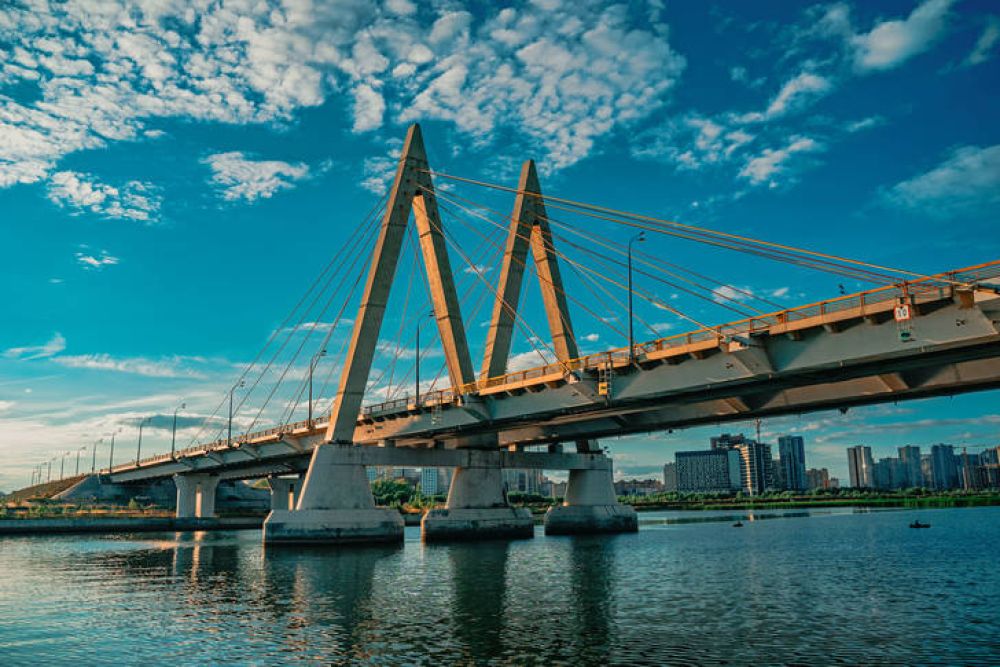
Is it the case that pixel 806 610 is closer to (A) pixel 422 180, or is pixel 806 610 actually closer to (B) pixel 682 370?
(B) pixel 682 370

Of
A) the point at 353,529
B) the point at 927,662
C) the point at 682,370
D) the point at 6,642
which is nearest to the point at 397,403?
the point at 353,529

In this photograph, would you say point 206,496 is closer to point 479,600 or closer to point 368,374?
point 368,374

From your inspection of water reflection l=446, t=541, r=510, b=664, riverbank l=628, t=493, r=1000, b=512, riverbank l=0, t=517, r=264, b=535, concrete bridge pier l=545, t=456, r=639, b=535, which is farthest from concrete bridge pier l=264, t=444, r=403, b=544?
riverbank l=628, t=493, r=1000, b=512

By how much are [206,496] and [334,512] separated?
65.8m

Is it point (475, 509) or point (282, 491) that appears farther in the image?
point (282, 491)

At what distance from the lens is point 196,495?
113438 mm

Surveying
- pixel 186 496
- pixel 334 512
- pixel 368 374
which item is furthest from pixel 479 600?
pixel 186 496

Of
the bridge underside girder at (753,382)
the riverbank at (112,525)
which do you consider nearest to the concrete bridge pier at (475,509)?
the bridge underside girder at (753,382)

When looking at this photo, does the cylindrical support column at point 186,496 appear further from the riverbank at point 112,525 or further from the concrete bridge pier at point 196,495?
the riverbank at point 112,525

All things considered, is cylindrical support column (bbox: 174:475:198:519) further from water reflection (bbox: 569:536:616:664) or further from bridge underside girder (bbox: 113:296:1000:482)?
water reflection (bbox: 569:536:616:664)

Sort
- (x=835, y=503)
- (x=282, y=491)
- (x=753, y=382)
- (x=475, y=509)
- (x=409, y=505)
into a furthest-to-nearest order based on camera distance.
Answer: (x=835, y=503) → (x=409, y=505) → (x=282, y=491) → (x=475, y=509) → (x=753, y=382)

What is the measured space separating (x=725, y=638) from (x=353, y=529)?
39047mm

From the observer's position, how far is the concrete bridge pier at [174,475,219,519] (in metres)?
112

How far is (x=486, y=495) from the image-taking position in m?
66.8
